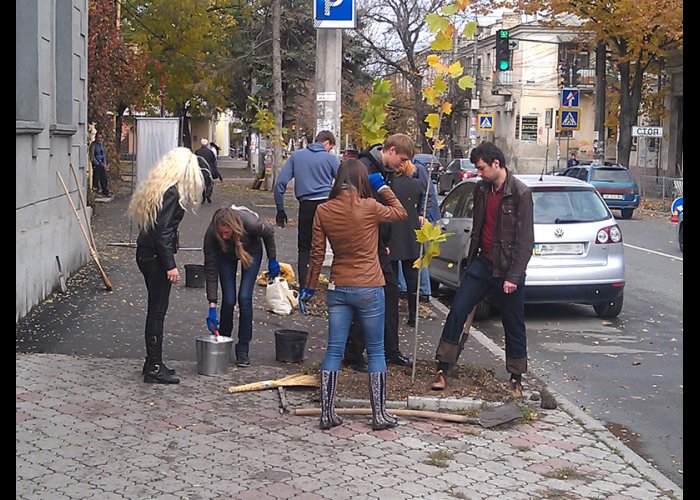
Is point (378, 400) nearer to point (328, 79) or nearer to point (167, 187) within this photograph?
point (167, 187)

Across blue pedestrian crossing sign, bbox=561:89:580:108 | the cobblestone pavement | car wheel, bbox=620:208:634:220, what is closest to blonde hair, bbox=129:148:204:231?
the cobblestone pavement

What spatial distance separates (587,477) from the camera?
589 cm

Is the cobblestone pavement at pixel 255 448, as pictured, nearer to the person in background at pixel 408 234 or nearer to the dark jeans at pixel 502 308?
the dark jeans at pixel 502 308

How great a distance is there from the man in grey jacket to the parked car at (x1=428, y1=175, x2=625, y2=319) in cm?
185

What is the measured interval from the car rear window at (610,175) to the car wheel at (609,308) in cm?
1818

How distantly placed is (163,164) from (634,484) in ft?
14.4

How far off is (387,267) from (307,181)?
3363 millimetres

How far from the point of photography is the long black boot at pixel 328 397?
→ 6562mm

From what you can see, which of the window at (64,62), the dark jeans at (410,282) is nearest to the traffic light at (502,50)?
the window at (64,62)

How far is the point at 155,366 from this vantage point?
25.2 ft

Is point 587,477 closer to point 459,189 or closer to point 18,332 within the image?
point 18,332

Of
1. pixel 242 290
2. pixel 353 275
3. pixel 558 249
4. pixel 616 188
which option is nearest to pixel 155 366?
pixel 242 290

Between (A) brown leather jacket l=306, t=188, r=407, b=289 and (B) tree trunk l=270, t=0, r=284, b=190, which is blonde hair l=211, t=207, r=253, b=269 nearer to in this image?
(A) brown leather jacket l=306, t=188, r=407, b=289
